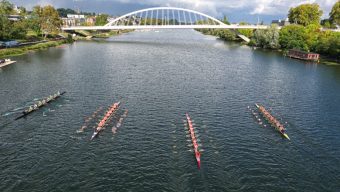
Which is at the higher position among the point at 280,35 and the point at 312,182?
the point at 280,35

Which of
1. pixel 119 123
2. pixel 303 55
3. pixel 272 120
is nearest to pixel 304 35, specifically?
pixel 303 55

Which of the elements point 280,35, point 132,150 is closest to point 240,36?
point 280,35

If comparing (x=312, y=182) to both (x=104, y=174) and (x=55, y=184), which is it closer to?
(x=104, y=174)

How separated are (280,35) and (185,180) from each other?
126076 millimetres

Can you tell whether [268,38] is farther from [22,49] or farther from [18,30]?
[18,30]

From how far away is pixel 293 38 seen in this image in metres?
131

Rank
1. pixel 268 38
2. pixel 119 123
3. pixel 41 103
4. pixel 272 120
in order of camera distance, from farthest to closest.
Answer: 1. pixel 268 38
2. pixel 41 103
3. pixel 272 120
4. pixel 119 123

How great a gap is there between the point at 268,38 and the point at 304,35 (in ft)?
58.7

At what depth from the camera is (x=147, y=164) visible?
1293 inches

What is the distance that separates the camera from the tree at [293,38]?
128250mm

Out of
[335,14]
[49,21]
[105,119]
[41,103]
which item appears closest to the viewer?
[105,119]

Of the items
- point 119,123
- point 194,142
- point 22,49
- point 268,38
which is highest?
point 268,38

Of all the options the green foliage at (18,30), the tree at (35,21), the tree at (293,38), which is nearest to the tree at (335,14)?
the tree at (293,38)

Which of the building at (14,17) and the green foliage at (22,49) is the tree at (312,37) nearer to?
the green foliage at (22,49)
